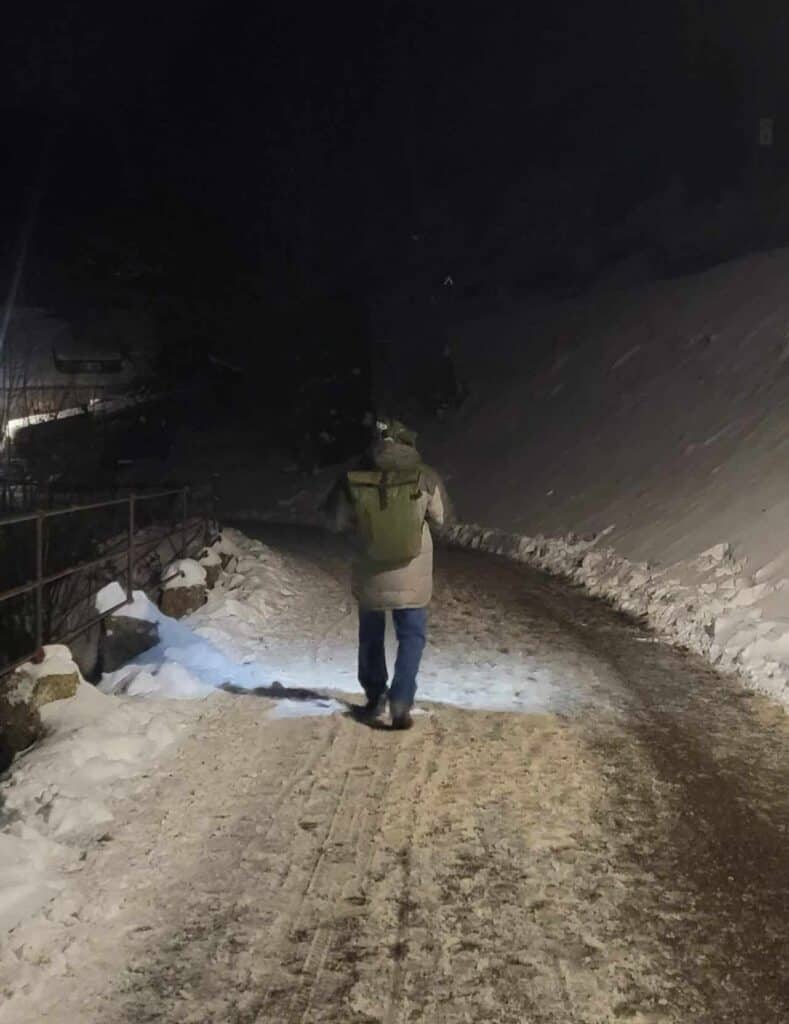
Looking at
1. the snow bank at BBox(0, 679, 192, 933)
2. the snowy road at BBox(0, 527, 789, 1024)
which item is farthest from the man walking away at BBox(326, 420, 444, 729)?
the snow bank at BBox(0, 679, 192, 933)

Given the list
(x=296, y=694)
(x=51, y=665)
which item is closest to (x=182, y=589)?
(x=296, y=694)

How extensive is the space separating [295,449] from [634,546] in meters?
20.2

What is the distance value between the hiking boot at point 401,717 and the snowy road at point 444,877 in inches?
7.5

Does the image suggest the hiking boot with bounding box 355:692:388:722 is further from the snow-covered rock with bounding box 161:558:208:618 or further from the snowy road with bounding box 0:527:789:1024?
the snow-covered rock with bounding box 161:558:208:618

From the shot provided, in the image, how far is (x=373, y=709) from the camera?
21.7 ft

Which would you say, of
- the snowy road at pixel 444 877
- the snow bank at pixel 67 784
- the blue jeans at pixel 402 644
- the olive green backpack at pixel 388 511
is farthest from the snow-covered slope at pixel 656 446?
the snow bank at pixel 67 784

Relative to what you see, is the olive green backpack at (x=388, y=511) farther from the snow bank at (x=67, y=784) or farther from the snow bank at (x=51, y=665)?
the snow bank at (x=51, y=665)

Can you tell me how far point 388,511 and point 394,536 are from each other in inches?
6.6

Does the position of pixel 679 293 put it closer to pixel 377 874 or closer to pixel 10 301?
pixel 10 301

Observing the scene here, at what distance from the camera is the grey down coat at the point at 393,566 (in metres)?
6.09

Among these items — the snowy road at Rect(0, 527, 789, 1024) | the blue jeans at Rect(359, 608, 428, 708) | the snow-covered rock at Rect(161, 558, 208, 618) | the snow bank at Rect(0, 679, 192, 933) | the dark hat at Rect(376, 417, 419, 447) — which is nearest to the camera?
the snowy road at Rect(0, 527, 789, 1024)

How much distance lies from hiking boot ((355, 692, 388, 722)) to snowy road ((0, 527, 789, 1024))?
0.15m

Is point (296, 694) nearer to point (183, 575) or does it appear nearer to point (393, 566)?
point (393, 566)

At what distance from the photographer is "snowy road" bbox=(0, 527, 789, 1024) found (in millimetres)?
3383
